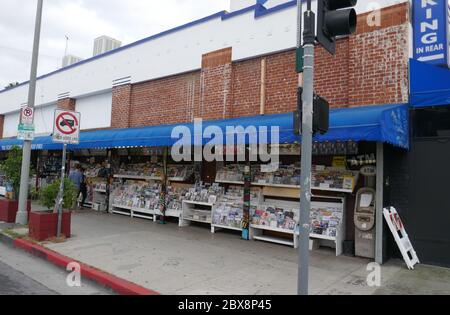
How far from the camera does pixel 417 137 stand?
25.7 ft

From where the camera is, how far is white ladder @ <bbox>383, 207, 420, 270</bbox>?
7195 millimetres

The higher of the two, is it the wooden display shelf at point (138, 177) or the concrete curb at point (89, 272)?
the wooden display shelf at point (138, 177)

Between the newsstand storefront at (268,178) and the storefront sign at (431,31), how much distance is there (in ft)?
4.07

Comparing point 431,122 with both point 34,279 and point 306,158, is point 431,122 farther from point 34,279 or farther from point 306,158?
point 34,279

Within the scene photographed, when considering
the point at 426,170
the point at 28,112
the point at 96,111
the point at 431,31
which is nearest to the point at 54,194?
the point at 28,112

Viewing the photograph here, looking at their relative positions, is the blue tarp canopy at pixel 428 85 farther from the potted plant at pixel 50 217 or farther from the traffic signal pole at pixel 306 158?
the potted plant at pixel 50 217

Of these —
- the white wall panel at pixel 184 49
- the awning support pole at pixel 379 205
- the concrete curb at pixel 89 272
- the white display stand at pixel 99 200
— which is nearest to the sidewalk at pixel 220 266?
the concrete curb at pixel 89 272

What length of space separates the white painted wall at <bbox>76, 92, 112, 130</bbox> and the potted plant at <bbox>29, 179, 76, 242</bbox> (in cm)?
653

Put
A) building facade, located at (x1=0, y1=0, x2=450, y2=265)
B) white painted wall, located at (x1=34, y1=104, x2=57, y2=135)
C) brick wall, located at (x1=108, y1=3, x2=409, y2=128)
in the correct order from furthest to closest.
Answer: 1. white painted wall, located at (x1=34, y1=104, x2=57, y2=135)
2. brick wall, located at (x1=108, y1=3, x2=409, y2=128)
3. building facade, located at (x1=0, y1=0, x2=450, y2=265)

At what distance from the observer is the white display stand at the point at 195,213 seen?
1081 centimetres

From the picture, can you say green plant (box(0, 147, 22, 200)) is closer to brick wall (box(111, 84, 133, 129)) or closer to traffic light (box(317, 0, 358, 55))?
brick wall (box(111, 84, 133, 129))

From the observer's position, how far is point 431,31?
25.8 ft

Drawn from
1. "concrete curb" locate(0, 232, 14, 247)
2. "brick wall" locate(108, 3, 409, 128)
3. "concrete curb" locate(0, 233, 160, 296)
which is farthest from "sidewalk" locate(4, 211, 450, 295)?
"brick wall" locate(108, 3, 409, 128)
